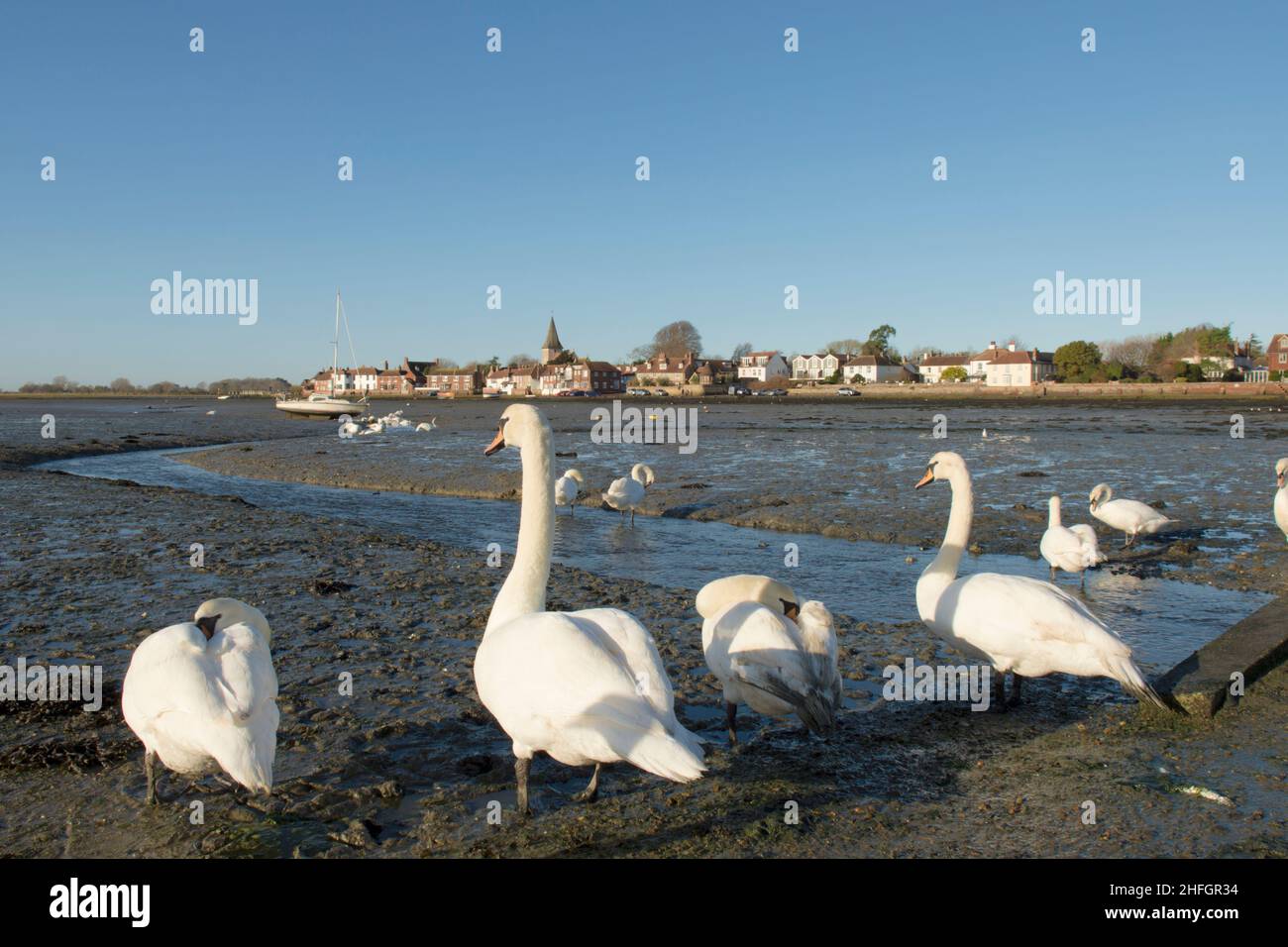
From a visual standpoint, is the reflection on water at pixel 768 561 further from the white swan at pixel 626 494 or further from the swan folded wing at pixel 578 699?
the swan folded wing at pixel 578 699

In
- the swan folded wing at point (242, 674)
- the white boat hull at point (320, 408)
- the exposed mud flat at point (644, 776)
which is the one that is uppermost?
the white boat hull at point (320, 408)

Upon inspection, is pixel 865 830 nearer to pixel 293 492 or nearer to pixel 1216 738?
pixel 1216 738

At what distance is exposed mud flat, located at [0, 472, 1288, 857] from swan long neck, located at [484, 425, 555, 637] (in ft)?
3.59

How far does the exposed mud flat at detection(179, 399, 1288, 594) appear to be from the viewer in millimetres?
13445

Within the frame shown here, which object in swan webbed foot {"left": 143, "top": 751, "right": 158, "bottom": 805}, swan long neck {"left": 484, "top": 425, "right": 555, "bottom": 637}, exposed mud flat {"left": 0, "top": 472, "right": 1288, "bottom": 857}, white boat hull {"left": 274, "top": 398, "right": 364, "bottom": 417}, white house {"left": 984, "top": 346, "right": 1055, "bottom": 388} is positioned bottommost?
exposed mud flat {"left": 0, "top": 472, "right": 1288, "bottom": 857}

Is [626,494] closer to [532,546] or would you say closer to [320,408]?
[532,546]

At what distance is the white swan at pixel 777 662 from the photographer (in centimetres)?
526

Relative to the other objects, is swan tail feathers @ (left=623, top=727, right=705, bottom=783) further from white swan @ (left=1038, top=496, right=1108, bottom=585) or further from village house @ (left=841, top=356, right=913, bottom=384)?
village house @ (left=841, top=356, right=913, bottom=384)

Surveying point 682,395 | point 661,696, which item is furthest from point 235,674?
point 682,395

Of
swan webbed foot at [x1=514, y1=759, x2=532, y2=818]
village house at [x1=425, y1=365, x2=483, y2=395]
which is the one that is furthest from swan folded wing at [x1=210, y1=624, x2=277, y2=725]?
village house at [x1=425, y1=365, x2=483, y2=395]

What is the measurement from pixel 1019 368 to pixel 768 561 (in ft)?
413

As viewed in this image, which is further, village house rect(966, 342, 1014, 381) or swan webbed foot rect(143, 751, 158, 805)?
village house rect(966, 342, 1014, 381)

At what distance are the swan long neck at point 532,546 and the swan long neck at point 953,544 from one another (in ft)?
10.6

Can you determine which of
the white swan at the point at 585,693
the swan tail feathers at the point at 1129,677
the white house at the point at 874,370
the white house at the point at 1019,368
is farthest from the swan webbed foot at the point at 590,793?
A: the white house at the point at 874,370
